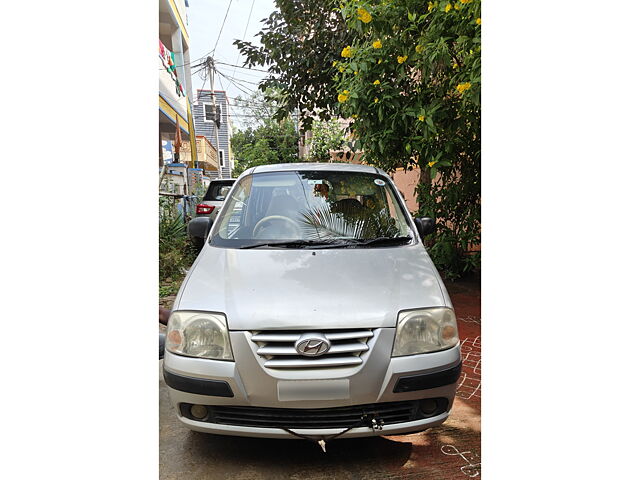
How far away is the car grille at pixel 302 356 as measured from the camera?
2074 millimetres

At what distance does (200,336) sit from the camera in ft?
7.14

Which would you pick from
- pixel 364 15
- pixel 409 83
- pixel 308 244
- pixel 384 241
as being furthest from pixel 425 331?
pixel 409 83

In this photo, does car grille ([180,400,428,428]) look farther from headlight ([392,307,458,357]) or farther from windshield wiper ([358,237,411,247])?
windshield wiper ([358,237,411,247])

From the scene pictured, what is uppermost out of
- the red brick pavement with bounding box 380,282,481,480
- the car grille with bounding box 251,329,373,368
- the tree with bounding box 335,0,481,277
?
the tree with bounding box 335,0,481,277

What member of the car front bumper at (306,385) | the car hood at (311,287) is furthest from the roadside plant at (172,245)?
the car front bumper at (306,385)

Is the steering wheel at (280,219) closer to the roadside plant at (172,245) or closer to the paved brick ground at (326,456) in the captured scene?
the paved brick ground at (326,456)

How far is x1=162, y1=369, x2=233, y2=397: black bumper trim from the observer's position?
82.1 inches

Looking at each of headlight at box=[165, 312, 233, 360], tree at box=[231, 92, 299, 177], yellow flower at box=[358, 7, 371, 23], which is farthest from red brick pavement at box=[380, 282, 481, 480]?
tree at box=[231, 92, 299, 177]

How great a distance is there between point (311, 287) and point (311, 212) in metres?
1.00

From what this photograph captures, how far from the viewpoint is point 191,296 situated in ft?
7.63

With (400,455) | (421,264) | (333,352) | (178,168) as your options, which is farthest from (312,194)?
(178,168)

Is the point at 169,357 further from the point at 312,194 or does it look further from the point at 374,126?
the point at 374,126

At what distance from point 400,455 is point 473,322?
8.74 ft

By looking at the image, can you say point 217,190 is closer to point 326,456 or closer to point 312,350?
point 326,456
